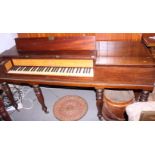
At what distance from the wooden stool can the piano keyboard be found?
44cm

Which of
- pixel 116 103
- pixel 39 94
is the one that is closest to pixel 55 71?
pixel 39 94

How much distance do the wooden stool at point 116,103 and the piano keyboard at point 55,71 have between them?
17.4 inches

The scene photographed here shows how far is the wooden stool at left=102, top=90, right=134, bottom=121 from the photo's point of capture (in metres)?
1.96

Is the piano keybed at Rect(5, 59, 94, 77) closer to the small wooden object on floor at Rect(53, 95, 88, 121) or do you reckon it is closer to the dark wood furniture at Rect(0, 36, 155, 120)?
the dark wood furniture at Rect(0, 36, 155, 120)

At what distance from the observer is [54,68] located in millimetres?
2057

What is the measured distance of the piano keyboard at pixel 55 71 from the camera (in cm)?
192

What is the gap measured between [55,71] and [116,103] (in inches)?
34.7

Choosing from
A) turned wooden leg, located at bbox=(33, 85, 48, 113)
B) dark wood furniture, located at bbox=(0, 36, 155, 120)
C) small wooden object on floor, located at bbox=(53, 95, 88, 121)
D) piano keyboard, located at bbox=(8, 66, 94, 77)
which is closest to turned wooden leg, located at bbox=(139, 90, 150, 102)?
dark wood furniture, located at bbox=(0, 36, 155, 120)

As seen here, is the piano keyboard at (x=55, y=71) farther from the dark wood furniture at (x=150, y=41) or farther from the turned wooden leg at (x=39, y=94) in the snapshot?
the dark wood furniture at (x=150, y=41)

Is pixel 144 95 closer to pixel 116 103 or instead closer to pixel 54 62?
pixel 116 103
